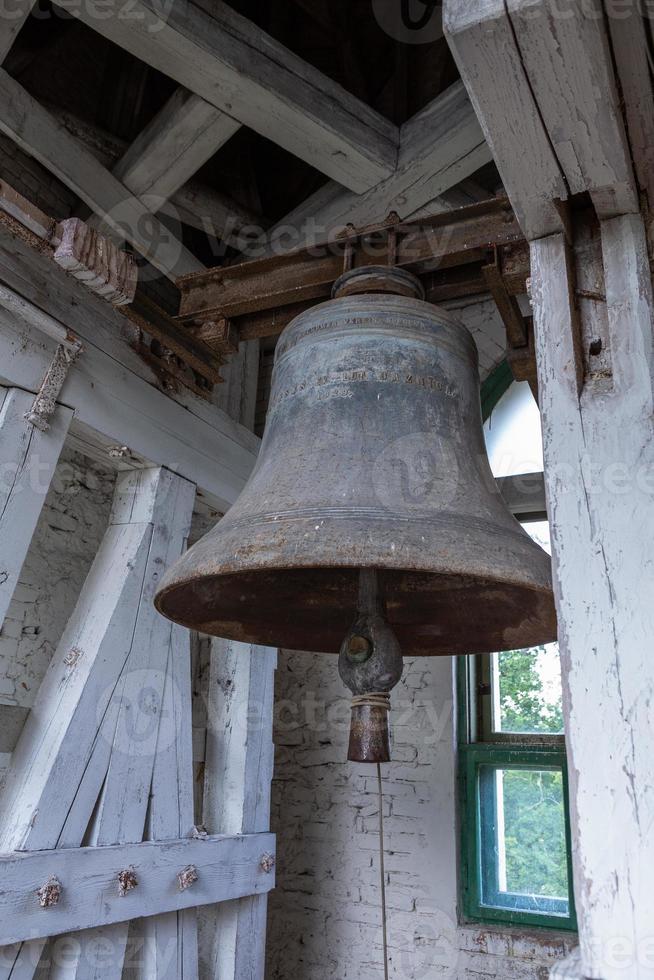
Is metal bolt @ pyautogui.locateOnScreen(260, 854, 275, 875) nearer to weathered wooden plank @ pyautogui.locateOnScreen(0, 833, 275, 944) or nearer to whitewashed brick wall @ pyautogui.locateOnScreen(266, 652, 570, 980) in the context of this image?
weathered wooden plank @ pyautogui.locateOnScreen(0, 833, 275, 944)

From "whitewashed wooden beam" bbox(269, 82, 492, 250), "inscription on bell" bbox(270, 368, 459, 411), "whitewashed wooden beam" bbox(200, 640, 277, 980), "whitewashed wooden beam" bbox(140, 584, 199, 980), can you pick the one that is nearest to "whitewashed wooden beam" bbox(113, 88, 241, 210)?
"whitewashed wooden beam" bbox(269, 82, 492, 250)

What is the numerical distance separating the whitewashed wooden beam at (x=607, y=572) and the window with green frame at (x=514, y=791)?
1721mm

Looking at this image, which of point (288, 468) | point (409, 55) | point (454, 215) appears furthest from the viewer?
point (409, 55)

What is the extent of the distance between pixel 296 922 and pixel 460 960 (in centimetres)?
69

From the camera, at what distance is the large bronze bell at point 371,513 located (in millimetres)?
1140

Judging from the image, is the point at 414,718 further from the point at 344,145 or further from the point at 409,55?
the point at 409,55

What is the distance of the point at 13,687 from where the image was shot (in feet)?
8.52

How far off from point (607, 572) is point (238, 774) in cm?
170

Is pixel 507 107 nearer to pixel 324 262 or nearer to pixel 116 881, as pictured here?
pixel 324 262

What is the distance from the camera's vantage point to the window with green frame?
2666 millimetres

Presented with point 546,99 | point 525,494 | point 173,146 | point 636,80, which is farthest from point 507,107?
point 525,494

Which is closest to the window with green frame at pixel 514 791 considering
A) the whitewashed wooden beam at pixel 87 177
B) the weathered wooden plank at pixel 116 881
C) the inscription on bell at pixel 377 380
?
the weathered wooden plank at pixel 116 881

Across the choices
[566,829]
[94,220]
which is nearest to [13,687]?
[94,220]

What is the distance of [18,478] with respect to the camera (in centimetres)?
167
